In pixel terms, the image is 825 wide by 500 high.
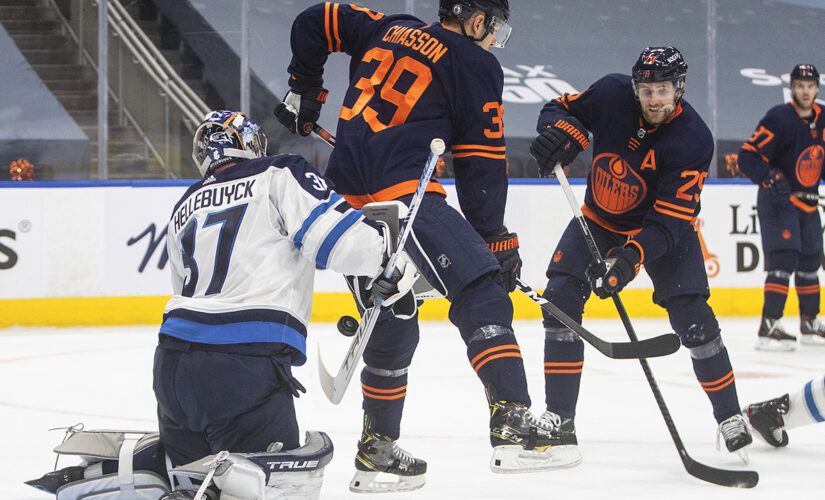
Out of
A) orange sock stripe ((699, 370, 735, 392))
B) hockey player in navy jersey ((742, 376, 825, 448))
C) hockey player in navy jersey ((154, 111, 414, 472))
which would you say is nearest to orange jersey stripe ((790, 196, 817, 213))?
hockey player in navy jersey ((742, 376, 825, 448))

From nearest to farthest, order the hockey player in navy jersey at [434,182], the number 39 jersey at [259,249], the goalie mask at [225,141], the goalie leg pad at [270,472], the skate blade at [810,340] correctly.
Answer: the goalie leg pad at [270,472] < the number 39 jersey at [259,249] < the goalie mask at [225,141] < the hockey player in navy jersey at [434,182] < the skate blade at [810,340]

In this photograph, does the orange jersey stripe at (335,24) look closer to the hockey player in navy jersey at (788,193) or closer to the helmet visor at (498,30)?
the helmet visor at (498,30)

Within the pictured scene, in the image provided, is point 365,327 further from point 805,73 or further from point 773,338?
point 805,73

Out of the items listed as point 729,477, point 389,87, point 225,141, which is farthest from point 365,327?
point 729,477

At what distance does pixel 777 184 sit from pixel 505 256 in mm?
2807

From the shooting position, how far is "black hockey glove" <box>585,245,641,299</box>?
7.82 feet

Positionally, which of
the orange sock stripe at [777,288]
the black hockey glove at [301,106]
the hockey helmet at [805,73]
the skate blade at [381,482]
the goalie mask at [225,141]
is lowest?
A: the skate blade at [381,482]

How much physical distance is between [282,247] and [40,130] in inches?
182

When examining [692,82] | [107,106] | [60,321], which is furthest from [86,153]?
[692,82]

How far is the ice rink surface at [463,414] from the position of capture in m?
2.26

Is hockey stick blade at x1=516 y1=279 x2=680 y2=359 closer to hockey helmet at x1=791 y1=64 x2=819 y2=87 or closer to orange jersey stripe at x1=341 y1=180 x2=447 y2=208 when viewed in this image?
orange jersey stripe at x1=341 y1=180 x2=447 y2=208

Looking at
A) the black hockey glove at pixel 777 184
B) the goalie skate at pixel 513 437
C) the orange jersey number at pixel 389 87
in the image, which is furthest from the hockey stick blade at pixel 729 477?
the black hockey glove at pixel 777 184

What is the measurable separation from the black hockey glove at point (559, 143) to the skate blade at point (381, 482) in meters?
0.85

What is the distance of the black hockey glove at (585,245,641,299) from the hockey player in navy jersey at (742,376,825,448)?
0.56 m
